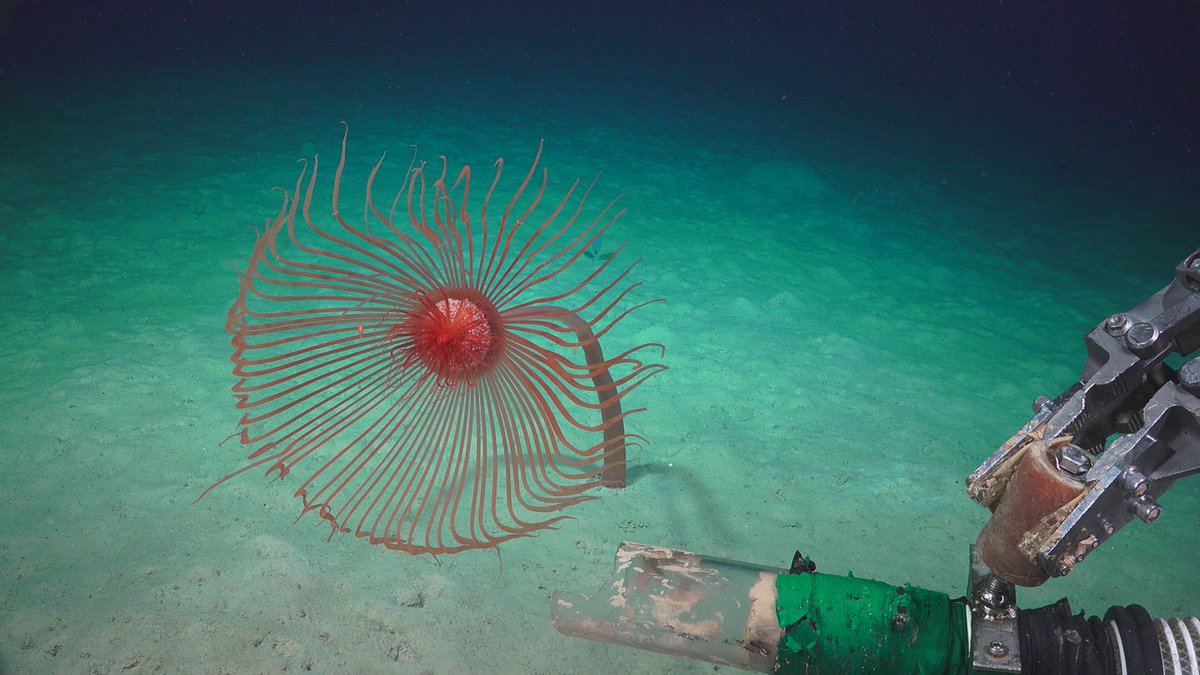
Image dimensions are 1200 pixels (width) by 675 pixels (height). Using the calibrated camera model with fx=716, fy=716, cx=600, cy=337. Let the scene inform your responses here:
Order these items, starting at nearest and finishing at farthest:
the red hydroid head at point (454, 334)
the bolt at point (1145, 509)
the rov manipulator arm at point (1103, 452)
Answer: the bolt at point (1145, 509) → the rov manipulator arm at point (1103, 452) → the red hydroid head at point (454, 334)

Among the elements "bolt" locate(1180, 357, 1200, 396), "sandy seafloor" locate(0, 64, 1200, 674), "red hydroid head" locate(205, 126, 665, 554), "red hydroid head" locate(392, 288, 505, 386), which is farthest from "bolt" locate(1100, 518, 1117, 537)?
"red hydroid head" locate(392, 288, 505, 386)

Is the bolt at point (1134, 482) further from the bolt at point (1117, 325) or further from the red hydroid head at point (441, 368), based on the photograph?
the red hydroid head at point (441, 368)

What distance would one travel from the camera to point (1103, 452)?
1784 mm

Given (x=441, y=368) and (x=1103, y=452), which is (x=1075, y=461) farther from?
(x=441, y=368)

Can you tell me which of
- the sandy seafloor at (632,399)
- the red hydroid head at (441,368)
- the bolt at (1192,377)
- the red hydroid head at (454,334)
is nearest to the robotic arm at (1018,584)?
the bolt at (1192,377)

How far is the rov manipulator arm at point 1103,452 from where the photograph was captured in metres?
1.63

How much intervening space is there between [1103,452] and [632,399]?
2856mm

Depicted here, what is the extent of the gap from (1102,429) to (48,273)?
21.2ft

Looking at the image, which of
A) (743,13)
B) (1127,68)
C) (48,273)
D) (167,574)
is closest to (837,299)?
(167,574)

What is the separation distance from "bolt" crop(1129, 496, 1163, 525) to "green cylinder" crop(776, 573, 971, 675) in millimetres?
493

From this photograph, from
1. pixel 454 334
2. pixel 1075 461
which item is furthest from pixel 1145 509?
pixel 454 334

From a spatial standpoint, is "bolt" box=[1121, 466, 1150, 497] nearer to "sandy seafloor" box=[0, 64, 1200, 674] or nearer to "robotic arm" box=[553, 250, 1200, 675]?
"robotic arm" box=[553, 250, 1200, 675]

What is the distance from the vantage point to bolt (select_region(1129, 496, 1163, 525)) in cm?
152

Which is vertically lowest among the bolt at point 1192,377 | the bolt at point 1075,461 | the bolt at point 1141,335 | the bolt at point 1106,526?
the bolt at point 1106,526
